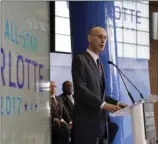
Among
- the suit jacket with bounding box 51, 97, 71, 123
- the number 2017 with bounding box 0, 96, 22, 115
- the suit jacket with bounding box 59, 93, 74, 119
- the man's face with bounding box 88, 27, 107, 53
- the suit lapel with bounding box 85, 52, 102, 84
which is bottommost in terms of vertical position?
the suit jacket with bounding box 51, 97, 71, 123

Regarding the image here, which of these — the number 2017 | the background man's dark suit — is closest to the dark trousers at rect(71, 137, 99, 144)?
the background man's dark suit

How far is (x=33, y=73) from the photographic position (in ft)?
6.23

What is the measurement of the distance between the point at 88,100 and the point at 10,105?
1.08 m

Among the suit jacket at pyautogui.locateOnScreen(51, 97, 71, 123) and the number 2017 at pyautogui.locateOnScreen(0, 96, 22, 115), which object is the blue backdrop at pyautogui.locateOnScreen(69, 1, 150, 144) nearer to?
the suit jacket at pyautogui.locateOnScreen(51, 97, 71, 123)

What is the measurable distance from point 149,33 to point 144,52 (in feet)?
0.91

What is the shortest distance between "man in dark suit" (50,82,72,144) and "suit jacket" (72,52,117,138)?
38 centimetres

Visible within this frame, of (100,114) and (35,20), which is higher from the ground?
(35,20)

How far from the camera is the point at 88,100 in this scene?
2.51 m

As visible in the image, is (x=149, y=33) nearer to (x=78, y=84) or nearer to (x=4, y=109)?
(x=78, y=84)

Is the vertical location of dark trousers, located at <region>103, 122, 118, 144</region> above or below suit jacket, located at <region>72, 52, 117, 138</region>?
below

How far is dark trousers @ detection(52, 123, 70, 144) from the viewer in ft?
9.78

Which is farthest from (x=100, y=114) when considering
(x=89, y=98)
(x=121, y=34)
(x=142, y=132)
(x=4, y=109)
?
(x=121, y=34)

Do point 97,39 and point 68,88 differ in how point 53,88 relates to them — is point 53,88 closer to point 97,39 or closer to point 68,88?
point 68,88

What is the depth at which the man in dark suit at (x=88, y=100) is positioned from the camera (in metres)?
2.51
